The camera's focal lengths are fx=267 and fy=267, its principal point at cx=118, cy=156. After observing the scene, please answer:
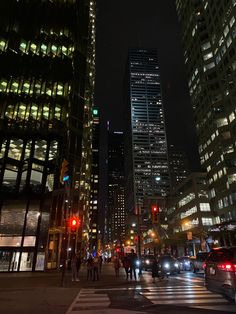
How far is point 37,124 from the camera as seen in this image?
39188mm

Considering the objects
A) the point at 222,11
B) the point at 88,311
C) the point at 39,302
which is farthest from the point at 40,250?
the point at 222,11

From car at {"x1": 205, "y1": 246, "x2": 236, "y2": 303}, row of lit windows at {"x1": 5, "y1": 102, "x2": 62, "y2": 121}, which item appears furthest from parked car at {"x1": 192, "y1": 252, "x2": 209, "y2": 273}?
row of lit windows at {"x1": 5, "y1": 102, "x2": 62, "y2": 121}

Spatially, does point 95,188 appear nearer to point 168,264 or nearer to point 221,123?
point 221,123

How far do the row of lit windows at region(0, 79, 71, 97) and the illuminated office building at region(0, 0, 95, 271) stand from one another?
0.48 ft

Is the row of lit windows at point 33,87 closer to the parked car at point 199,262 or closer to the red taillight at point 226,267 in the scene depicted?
the parked car at point 199,262

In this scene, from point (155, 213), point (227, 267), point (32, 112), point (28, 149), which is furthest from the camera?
point (32, 112)

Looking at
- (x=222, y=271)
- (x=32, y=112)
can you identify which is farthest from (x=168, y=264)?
(x=32, y=112)

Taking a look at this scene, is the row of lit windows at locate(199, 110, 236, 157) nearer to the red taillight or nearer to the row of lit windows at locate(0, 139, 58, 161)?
the row of lit windows at locate(0, 139, 58, 161)

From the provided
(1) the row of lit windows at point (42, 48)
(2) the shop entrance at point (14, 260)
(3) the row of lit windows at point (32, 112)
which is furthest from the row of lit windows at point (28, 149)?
(1) the row of lit windows at point (42, 48)

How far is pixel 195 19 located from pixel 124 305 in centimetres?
10022

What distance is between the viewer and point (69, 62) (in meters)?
44.0

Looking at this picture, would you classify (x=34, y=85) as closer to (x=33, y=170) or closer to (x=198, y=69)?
(x=33, y=170)

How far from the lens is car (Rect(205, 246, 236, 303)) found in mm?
8797

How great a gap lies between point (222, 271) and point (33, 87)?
129ft
